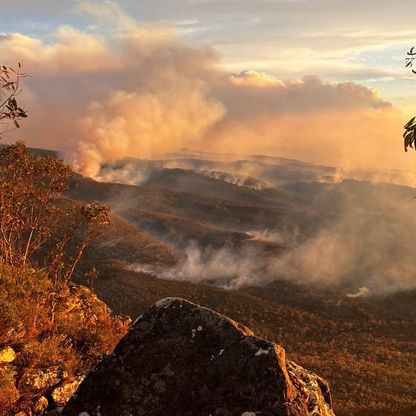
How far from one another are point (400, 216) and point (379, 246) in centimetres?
3092

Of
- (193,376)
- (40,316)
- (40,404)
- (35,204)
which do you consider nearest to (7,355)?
(40,404)

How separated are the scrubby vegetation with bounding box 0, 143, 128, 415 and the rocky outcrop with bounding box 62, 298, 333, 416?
306cm

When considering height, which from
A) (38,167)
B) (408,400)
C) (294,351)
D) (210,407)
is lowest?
(294,351)

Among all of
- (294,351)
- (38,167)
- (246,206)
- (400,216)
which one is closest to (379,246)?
(400,216)

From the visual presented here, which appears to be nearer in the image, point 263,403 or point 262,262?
point 263,403

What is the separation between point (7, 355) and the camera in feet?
33.3

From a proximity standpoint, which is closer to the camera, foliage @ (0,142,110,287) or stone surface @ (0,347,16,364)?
stone surface @ (0,347,16,364)

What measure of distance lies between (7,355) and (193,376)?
5.21 m

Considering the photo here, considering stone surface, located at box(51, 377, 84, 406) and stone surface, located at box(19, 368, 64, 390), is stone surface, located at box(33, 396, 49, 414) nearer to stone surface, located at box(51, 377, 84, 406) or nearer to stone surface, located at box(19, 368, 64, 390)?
stone surface, located at box(51, 377, 84, 406)

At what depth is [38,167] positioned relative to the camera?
18.9 meters

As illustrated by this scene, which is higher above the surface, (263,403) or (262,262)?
(263,403)

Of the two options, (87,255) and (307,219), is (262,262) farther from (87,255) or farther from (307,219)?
(307,219)

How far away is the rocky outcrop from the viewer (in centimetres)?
645

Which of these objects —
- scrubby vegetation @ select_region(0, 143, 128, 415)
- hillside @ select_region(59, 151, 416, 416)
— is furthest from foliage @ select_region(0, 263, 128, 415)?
hillside @ select_region(59, 151, 416, 416)
